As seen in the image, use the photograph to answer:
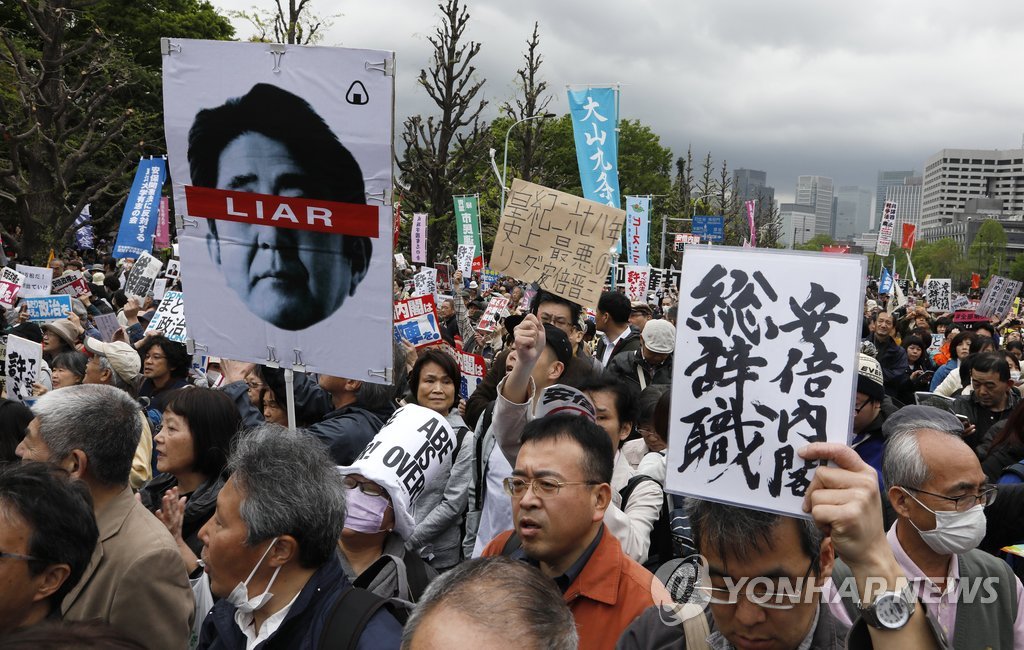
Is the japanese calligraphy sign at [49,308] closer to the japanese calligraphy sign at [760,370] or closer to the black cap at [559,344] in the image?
the black cap at [559,344]

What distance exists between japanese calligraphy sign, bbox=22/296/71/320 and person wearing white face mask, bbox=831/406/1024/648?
8.43 meters

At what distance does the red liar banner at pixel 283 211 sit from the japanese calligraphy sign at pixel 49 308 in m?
5.80

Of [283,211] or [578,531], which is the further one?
[283,211]

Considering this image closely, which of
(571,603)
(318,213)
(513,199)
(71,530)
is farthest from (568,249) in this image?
(71,530)

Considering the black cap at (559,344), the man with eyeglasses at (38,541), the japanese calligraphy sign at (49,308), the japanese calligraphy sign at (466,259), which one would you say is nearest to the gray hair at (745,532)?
the man with eyeglasses at (38,541)

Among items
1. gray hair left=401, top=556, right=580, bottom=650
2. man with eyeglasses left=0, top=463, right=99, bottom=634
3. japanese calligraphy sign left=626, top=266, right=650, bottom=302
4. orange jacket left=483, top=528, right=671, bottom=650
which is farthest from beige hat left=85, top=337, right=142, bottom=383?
japanese calligraphy sign left=626, top=266, right=650, bottom=302

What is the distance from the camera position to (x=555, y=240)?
5.07m

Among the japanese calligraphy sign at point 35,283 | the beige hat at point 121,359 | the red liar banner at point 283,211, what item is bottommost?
the beige hat at point 121,359

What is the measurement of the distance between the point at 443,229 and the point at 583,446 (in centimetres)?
2724

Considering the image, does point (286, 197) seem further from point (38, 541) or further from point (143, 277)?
point (143, 277)

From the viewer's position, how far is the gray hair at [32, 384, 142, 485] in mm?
3252

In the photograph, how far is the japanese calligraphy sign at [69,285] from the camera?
38.9 ft

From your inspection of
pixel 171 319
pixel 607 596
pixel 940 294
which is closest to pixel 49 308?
pixel 171 319

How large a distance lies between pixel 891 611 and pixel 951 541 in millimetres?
1378
